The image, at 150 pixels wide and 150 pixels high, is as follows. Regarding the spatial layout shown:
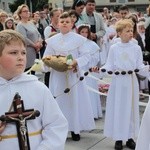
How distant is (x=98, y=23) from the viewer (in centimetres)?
887

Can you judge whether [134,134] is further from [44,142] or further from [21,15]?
[21,15]

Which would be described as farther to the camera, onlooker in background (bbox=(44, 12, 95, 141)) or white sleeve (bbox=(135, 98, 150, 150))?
onlooker in background (bbox=(44, 12, 95, 141))

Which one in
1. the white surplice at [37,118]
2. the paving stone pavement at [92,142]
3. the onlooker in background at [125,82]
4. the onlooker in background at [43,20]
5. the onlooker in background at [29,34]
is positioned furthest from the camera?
the onlooker in background at [43,20]

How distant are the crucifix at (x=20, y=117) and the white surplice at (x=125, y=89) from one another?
304 cm

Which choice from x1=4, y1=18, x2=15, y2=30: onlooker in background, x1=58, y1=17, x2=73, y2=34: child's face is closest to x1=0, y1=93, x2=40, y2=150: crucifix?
x1=58, y1=17, x2=73, y2=34: child's face

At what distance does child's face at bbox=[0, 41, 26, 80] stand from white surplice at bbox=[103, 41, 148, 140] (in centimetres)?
301

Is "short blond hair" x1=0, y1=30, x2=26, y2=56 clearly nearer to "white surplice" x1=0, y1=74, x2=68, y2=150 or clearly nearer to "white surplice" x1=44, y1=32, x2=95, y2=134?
"white surplice" x1=0, y1=74, x2=68, y2=150

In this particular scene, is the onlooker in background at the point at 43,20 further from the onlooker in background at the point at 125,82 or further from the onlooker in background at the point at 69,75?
the onlooker in background at the point at 125,82

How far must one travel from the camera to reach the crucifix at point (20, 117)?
2750mm

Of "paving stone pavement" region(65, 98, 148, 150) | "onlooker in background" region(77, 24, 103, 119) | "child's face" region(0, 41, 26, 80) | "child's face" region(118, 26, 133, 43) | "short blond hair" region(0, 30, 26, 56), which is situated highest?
"short blond hair" region(0, 30, 26, 56)

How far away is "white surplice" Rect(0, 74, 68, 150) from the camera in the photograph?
2.81 m

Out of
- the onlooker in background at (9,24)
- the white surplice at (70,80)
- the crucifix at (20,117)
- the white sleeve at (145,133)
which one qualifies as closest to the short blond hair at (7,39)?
the crucifix at (20,117)

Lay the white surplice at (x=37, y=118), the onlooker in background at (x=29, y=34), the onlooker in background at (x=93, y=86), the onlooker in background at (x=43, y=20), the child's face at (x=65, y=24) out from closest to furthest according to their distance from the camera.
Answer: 1. the white surplice at (x=37, y=118)
2. the child's face at (x=65, y=24)
3. the onlooker in background at (x=93, y=86)
4. the onlooker in background at (x=29, y=34)
5. the onlooker in background at (x=43, y=20)

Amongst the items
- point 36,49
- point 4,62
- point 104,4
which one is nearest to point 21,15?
point 36,49
